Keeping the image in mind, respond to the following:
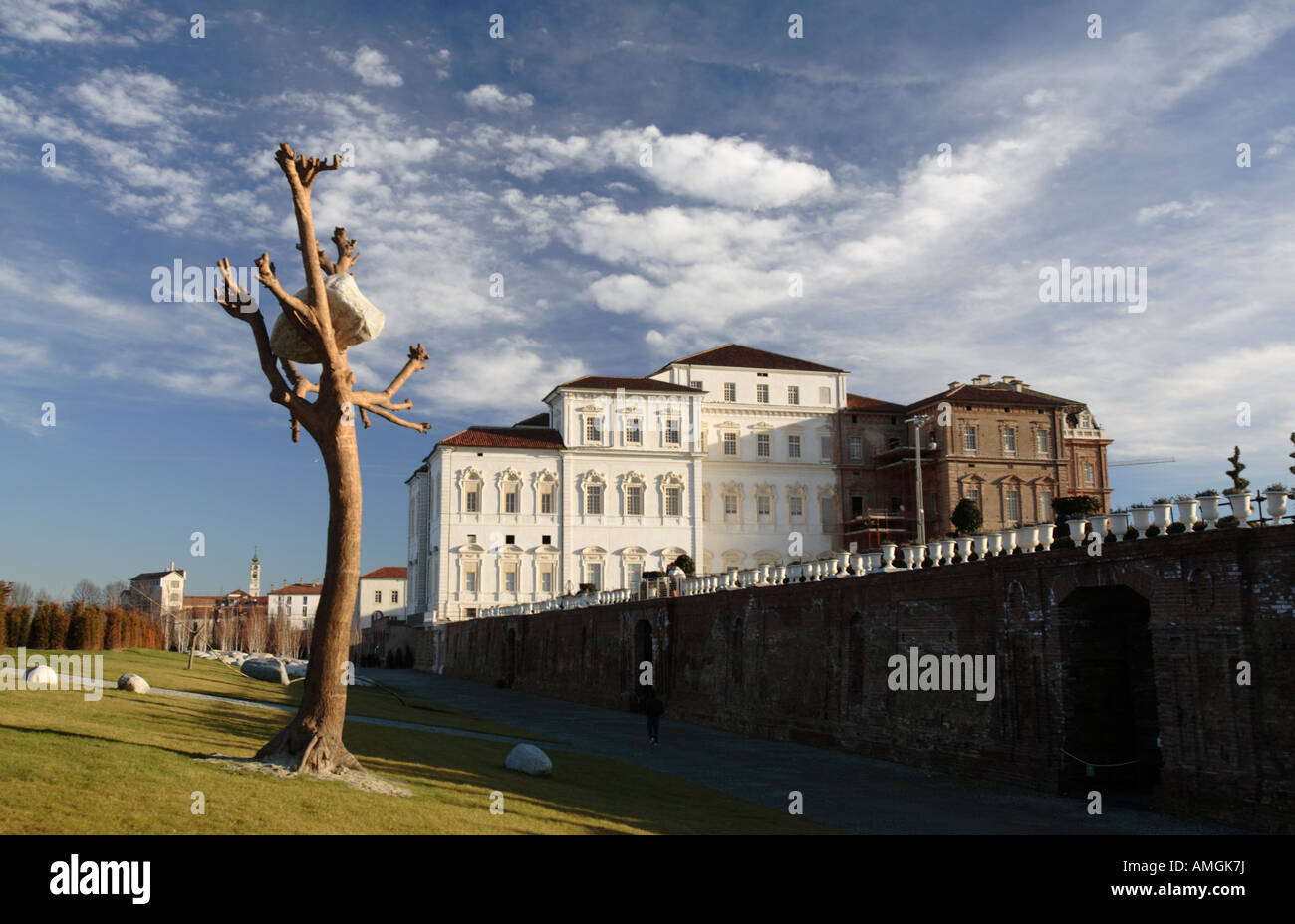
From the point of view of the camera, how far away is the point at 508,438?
238 feet

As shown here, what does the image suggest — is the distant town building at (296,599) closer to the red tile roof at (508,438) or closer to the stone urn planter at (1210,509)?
the red tile roof at (508,438)

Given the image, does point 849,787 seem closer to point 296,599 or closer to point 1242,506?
point 1242,506

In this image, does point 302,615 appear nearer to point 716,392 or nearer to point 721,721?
point 716,392

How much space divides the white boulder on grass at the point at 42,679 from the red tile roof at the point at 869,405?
6690cm

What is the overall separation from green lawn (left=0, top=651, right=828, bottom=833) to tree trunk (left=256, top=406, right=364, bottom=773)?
29.3 inches

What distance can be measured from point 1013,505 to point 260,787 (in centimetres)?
6783

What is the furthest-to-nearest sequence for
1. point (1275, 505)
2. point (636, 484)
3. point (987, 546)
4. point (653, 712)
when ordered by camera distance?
1. point (636, 484)
2. point (653, 712)
3. point (987, 546)
4. point (1275, 505)

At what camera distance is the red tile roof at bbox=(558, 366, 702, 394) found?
72625mm

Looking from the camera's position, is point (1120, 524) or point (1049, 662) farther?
point (1049, 662)

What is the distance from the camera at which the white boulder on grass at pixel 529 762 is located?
16.1 m

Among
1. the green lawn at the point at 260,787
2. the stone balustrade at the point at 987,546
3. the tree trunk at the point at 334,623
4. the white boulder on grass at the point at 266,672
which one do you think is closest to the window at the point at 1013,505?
the stone balustrade at the point at 987,546

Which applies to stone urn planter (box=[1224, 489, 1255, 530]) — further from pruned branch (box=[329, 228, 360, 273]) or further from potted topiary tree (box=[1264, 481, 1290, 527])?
pruned branch (box=[329, 228, 360, 273])

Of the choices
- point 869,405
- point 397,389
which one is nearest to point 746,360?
point 869,405

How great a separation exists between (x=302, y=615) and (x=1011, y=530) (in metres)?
125
